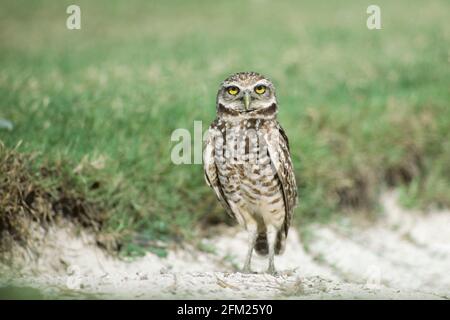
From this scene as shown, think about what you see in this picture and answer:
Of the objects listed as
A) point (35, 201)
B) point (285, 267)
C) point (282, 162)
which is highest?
point (282, 162)

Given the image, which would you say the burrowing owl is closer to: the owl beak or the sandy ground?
the owl beak

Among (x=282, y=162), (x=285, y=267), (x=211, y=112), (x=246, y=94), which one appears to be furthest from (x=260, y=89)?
(x=211, y=112)

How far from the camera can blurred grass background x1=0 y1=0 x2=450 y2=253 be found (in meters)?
5.53

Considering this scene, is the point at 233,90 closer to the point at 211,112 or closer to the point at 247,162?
the point at 247,162

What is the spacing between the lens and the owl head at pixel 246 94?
14.1 ft

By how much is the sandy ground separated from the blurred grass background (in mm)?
208

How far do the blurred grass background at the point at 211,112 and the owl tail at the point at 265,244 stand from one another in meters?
0.68

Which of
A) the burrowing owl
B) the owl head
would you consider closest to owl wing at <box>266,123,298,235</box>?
the burrowing owl

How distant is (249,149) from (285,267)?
1808mm

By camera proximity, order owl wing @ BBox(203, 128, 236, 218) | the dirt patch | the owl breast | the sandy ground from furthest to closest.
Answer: the dirt patch < owl wing @ BBox(203, 128, 236, 218) < the owl breast < the sandy ground

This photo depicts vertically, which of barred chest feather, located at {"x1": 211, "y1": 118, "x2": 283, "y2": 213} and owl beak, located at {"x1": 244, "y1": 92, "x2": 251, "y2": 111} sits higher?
owl beak, located at {"x1": 244, "y1": 92, "x2": 251, "y2": 111}

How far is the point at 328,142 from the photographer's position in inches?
273

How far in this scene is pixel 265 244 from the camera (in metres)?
5.16
